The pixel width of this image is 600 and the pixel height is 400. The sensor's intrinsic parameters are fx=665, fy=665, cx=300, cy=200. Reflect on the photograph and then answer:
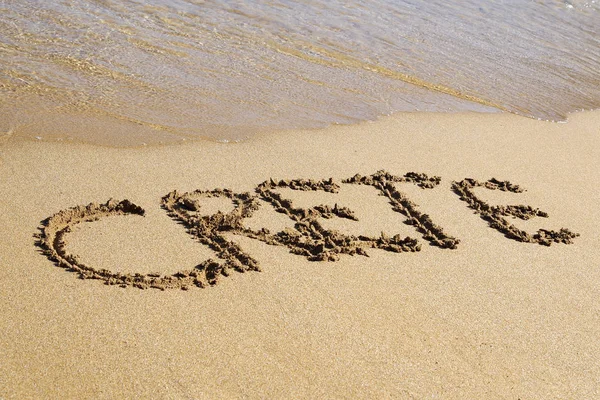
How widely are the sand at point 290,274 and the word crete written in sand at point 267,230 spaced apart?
1 centimetres

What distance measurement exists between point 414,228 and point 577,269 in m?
1.01

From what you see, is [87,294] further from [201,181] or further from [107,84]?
[107,84]

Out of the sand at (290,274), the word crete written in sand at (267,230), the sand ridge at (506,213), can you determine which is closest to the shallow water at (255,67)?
the sand at (290,274)

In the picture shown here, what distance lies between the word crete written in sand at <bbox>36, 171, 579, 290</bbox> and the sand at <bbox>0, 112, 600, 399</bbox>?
0.01 meters

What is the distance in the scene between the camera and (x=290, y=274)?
11.5 feet

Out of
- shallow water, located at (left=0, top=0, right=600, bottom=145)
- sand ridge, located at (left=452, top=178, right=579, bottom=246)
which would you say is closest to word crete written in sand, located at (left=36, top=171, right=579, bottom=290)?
sand ridge, located at (left=452, top=178, right=579, bottom=246)

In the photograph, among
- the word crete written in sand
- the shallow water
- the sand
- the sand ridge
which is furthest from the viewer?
the shallow water

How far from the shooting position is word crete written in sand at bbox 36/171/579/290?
131 inches

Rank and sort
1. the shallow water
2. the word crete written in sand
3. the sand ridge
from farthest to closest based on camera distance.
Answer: the shallow water < the sand ridge < the word crete written in sand

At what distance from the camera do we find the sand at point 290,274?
2816 mm

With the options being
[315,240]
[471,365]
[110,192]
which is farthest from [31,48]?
[471,365]

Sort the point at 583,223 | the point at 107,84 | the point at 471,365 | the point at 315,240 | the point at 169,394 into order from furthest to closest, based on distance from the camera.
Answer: the point at 107,84, the point at 583,223, the point at 315,240, the point at 471,365, the point at 169,394

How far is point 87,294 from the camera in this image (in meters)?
3.09

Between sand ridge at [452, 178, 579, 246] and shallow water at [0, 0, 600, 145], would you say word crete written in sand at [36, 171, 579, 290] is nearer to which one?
sand ridge at [452, 178, 579, 246]
